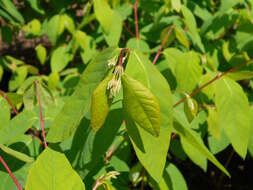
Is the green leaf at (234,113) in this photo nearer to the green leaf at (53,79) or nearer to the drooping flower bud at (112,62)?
the drooping flower bud at (112,62)

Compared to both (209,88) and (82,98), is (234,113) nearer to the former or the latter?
(209,88)

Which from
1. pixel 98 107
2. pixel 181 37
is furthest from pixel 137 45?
pixel 98 107

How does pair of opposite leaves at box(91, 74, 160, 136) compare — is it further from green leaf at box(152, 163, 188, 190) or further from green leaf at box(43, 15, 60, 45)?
green leaf at box(43, 15, 60, 45)

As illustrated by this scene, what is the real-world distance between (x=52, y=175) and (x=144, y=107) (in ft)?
0.90

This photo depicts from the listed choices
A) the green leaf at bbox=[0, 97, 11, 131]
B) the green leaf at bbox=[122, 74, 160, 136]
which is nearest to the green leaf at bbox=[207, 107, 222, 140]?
the green leaf at bbox=[122, 74, 160, 136]

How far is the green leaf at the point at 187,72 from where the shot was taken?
147 cm

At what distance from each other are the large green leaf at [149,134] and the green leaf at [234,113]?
0.27 metres

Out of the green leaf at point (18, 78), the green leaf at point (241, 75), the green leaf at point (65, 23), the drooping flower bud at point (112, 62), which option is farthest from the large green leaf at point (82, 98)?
the green leaf at point (18, 78)

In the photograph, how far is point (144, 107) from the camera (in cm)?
76

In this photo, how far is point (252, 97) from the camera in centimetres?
191

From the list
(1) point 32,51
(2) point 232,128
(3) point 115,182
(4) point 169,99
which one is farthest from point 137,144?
(1) point 32,51

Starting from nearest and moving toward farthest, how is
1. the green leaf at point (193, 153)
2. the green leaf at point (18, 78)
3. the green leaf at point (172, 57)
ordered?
the green leaf at point (193, 153) < the green leaf at point (172, 57) < the green leaf at point (18, 78)

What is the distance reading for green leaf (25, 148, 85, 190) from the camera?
73 centimetres

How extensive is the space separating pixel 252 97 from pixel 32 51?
363cm
